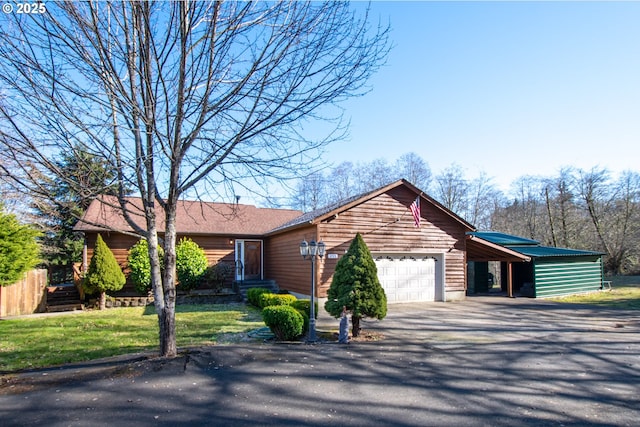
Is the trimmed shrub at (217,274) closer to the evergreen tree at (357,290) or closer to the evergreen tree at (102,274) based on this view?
the evergreen tree at (102,274)

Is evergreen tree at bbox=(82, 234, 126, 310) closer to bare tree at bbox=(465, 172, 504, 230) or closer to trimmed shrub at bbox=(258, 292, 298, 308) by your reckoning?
trimmed shrub at bbox=(258, 292, 298, 308)

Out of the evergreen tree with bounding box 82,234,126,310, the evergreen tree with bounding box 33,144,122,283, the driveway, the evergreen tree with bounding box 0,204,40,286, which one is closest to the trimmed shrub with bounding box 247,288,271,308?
the evergreen tree with bounding box 82,234,126,310

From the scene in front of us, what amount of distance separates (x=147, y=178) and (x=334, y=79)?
3438mm

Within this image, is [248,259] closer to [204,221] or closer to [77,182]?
[204,221]

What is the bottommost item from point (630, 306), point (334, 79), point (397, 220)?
point (630, 306)

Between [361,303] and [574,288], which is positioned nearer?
[361,303]

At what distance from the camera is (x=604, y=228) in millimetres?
31594

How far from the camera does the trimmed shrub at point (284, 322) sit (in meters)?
8.71

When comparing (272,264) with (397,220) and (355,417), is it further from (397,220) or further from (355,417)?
(355,417)

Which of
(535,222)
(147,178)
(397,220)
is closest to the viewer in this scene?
Result: (147,178)

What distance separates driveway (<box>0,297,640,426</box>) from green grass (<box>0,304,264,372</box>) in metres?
1.40

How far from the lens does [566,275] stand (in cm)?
1967

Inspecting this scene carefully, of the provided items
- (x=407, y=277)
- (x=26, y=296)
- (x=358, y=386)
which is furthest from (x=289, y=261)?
(x=358, y=386)

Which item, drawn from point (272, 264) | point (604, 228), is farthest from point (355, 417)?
point (604, 228)
